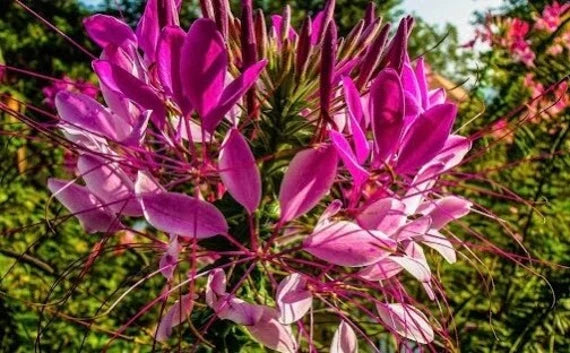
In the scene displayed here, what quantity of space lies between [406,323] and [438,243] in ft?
0.33

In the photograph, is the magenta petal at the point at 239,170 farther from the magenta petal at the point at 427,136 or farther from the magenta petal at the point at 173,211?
the magenta petal at the point at 427,136

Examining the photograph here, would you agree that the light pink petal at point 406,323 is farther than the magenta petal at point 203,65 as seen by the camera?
Yes

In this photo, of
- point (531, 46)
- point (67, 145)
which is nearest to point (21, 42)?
point (531, 46)

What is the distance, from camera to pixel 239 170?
0.67 metres

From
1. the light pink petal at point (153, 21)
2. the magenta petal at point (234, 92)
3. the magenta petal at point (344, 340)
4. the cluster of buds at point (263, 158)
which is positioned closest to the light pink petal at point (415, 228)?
the cluster of buds at point (263, 158)

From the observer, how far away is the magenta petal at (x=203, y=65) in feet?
2.08

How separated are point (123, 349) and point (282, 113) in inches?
38.7

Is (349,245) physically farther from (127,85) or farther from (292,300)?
(127,85)

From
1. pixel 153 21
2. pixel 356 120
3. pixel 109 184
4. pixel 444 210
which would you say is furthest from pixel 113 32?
pixel 444 210

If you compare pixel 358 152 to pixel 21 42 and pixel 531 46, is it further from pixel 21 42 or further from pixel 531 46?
pixel 21 42

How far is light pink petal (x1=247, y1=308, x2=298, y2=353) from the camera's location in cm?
70

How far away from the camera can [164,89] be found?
73 cm

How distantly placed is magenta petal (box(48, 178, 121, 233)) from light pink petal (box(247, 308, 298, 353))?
0.56ft

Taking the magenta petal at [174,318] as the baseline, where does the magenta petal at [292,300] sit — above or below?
above
